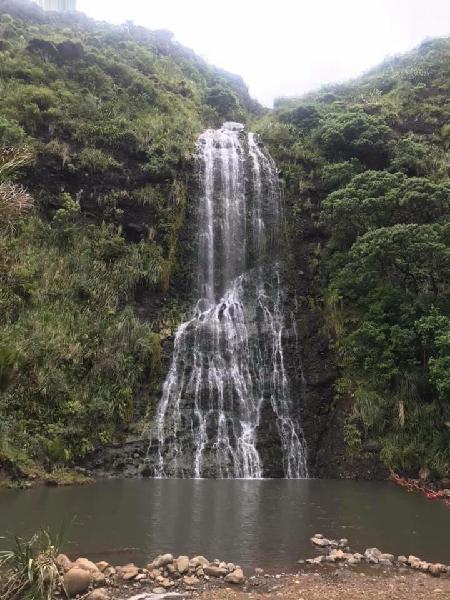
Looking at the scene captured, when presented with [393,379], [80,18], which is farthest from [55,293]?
[80,18]

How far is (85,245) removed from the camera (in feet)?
75.8

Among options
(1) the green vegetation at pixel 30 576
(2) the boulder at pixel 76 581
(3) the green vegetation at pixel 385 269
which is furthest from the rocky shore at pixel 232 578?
(3) the green vegetation at pixel 385 269

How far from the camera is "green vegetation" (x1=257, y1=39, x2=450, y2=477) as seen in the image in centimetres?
1714

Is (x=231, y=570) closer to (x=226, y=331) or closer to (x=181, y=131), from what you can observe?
(x=226, y=331)

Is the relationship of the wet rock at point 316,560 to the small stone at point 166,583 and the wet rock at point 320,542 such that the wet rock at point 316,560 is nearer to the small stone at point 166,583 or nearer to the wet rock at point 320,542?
the wet rock at point 320,542

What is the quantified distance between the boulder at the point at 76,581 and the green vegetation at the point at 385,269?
12.2m

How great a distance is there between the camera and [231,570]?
284 inches

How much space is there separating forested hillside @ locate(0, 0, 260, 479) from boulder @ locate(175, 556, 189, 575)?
8.27 metres

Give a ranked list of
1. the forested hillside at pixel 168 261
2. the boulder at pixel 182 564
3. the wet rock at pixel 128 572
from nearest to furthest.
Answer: the wet rock at pixel 128 572 < the boulder at pixel 182 564 < the forested hillside at pixel 168 261

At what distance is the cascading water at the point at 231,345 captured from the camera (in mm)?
17891

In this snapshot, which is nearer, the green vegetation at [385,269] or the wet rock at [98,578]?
the wet rock at [98,578]

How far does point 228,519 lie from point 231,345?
1125cm

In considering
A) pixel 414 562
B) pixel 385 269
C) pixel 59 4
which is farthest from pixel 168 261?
pixel 59 4

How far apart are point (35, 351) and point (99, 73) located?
21.6m
